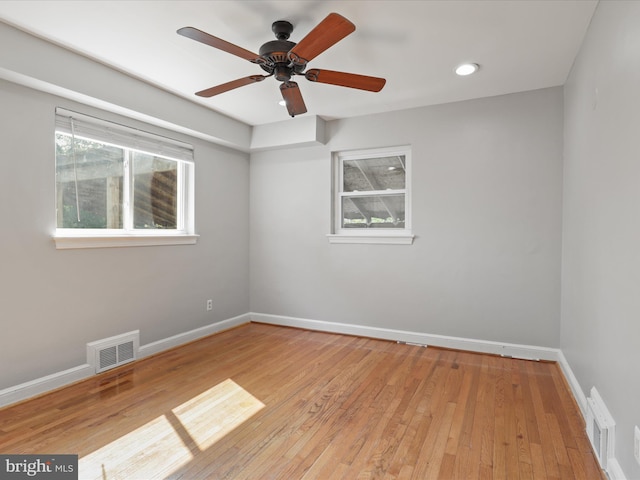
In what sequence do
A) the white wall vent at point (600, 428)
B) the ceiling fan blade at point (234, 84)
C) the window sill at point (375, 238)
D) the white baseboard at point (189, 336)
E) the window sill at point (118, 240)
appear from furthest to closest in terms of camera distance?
the window sill at point (375, 238) → the white baseboard at point (189, 336) → the window sill at point (118, 240) → the ceiling fan blade at point (234, 84) → the white wall vent at point (600, 428)

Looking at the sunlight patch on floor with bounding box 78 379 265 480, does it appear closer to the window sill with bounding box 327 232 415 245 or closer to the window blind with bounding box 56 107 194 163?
the window sill with bounding box 327 232 415 245

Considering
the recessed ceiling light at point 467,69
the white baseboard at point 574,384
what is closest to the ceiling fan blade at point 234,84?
the recessed ceiling light at point 467,69

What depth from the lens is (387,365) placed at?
310cm

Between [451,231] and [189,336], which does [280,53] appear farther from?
[189,336]

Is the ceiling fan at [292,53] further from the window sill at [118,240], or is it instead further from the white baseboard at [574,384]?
the white baseboard at [574,384]

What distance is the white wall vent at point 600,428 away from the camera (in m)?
1.64

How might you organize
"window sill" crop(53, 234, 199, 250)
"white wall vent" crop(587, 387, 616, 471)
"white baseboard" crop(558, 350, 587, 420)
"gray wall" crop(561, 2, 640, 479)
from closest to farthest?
"gray wall" crop(561, 2, 640, 479), "white wall vent" crop(587, 387, 616, 471), "white baseboard" crop(558, 350, 587, 420), "window sill" crop(53, 234, 199, 250)

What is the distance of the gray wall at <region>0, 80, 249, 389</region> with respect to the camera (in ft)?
7.77

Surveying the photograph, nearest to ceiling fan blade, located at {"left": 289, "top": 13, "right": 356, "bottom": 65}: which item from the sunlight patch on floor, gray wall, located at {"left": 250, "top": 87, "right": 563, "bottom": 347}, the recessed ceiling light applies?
the recessed ceiling light

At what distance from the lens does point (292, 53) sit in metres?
2.02

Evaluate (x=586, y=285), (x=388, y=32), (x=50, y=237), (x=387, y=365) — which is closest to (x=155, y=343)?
(x=50, y=237)

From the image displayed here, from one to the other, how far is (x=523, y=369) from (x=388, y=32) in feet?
9.48

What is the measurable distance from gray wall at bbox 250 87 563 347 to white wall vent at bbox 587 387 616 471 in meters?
1.35

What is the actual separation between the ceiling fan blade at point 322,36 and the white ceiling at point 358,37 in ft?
0.94
